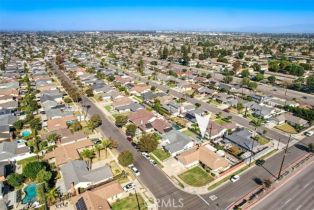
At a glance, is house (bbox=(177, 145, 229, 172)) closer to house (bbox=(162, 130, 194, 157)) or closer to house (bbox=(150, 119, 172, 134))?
house (bbox=(162, 130, 194, 157))

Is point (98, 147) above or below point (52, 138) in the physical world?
below

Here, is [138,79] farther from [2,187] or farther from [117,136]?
[2,187]

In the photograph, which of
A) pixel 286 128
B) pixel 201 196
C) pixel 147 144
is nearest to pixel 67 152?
pixel 147 144

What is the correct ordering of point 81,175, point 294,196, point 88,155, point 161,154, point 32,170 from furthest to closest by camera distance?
point 161,154, point 88,155, point 81,175, point 32,170, point 294,196

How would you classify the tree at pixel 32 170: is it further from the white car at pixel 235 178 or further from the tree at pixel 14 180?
the white car at pixel 235 178

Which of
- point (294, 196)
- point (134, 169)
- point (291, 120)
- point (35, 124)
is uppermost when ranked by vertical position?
point (35, 124)

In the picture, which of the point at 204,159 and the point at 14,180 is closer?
the point at 14,180

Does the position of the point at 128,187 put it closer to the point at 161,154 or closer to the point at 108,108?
the point at 161,154
